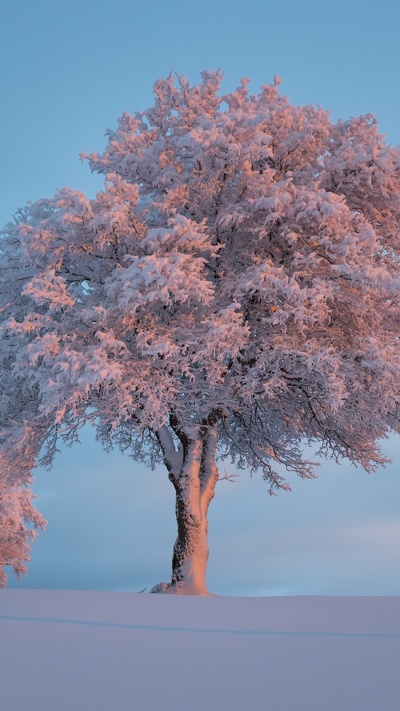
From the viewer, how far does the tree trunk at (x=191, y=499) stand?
16781 millimetres

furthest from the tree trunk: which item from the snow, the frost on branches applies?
→ the snow

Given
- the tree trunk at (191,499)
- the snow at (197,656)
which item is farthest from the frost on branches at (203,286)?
the snow at (197,656)

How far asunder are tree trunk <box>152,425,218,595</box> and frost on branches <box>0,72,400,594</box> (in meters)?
0.05

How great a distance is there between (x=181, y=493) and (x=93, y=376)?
5.48 meters

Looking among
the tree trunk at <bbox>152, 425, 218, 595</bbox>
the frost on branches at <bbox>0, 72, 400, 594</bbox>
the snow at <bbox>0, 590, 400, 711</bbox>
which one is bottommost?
the snow at <bbox>0, 590, 400, 711</bbox>

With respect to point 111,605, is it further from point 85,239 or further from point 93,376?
point 85,239

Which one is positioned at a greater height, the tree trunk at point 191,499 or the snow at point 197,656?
the tree trunk at point 191,499

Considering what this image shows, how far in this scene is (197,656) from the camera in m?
7.00

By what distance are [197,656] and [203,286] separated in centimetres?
806

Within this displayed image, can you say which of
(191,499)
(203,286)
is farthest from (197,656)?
(191,499)

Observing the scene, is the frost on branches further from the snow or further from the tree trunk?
the snow

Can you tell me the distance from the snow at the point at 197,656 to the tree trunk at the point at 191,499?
5.55 m

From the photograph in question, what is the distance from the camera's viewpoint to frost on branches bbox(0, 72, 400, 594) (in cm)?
1442

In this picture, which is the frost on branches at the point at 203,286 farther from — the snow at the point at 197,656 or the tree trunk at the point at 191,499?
the snow at the point at 197,656
